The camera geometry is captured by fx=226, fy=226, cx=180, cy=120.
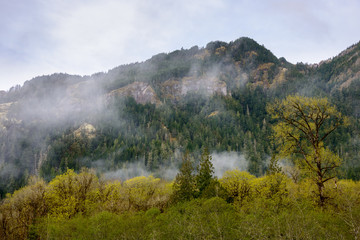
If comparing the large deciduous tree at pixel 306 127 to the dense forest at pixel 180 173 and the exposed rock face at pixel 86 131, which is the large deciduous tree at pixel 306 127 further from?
the exposed rock face at pixel 86 131

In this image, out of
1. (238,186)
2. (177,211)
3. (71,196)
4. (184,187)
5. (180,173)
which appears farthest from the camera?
(180,173)

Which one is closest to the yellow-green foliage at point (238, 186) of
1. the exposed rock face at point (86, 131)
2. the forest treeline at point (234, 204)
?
the forest treeline at point (234, 204)

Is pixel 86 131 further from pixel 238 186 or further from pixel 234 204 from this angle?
pixel 234 204

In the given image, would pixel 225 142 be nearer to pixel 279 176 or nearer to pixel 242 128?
pixel 242 128

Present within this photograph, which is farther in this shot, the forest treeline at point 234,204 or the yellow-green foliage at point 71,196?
the yellow-green foliage at point 71,196

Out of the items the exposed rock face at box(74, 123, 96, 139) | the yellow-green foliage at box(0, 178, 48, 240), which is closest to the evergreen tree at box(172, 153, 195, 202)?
the yellow-green foliage at box(0, 178, 48, 240)

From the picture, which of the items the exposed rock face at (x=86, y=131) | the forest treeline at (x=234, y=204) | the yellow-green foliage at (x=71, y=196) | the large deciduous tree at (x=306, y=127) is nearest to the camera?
the forest treeline at (x=234, y=204)

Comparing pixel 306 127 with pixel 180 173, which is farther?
pixel 180 173

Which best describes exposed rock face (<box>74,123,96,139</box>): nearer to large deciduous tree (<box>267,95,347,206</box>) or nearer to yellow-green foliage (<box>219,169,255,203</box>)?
yellow-green foliage (<box>219,169,255,203</box>)

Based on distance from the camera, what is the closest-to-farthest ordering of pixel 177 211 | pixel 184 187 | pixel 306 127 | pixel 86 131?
1. pixel 306 127
2. pixel 177 211
3. pixel 184 187
4. pixel 86 131

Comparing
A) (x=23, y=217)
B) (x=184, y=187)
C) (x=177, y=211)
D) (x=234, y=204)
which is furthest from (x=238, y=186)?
(x=23, y=217)

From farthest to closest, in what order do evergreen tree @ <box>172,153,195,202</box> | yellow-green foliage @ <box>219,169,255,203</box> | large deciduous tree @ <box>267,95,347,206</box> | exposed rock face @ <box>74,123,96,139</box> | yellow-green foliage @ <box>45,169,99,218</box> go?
exposed rock face @ <box>74,123,96,139</box>
yellow-green foliage @ <box>219,169,255,203</box>
evergreen tree @ <box>172,153,195,202</box>
yellow-green foliage @ <box>45,169,99,218</box>
large deciduous tree @ <box>267,95,347,206</box>

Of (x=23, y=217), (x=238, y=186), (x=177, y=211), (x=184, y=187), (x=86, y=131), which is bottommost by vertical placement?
(x=238, y=186)

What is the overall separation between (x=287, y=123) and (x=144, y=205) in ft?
125
